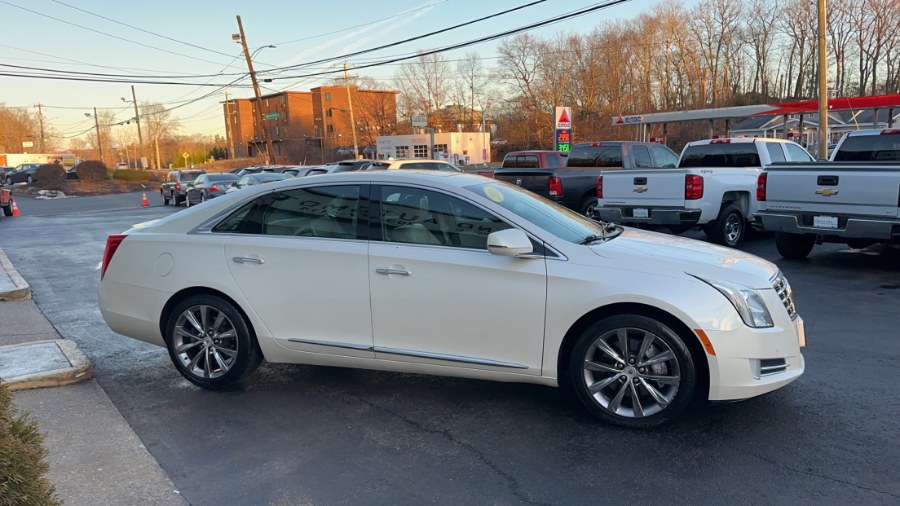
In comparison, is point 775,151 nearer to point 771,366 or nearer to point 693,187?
point 693,187

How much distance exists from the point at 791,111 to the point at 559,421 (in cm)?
2285

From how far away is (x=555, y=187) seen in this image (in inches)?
557

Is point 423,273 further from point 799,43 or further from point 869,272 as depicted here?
point 799,43

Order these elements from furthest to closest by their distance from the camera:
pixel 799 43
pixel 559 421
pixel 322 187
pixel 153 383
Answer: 1. pixel 799 43
2. pixel 153 383
3. pixel 322 187
4. pixel 559 421

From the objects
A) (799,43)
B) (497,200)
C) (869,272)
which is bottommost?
(869,272)

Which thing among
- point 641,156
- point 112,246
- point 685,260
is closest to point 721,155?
point 641,156

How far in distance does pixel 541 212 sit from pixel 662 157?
1131 centimetres

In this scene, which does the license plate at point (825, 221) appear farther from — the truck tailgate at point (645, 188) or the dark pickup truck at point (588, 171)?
the dark pickup truck at point (588, 171)

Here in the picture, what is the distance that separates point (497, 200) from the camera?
14.4ft

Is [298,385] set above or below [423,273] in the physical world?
below

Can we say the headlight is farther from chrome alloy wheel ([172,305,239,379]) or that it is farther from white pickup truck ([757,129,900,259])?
white pickup truck ([757,129,900,259])

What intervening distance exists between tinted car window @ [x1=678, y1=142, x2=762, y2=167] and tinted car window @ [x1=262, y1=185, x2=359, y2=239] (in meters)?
9.64

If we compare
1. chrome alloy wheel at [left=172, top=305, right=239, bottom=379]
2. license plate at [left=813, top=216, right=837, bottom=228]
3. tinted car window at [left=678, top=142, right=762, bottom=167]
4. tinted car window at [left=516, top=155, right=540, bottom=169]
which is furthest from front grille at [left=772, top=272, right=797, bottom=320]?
tinted car window at [left=516, top=155, right=540, bottom=169]

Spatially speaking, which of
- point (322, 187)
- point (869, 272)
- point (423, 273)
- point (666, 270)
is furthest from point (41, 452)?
point (869, 272)
